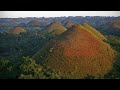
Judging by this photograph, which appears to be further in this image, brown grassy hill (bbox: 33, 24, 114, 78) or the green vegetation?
brown grassy hill (bbox: 33, 24, 114, 78)

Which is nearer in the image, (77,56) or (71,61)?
(71,61)

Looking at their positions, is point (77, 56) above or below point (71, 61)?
above

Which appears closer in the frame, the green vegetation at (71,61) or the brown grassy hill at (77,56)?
the green vegetation at (71,61)

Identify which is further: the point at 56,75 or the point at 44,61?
the point at 44,61
